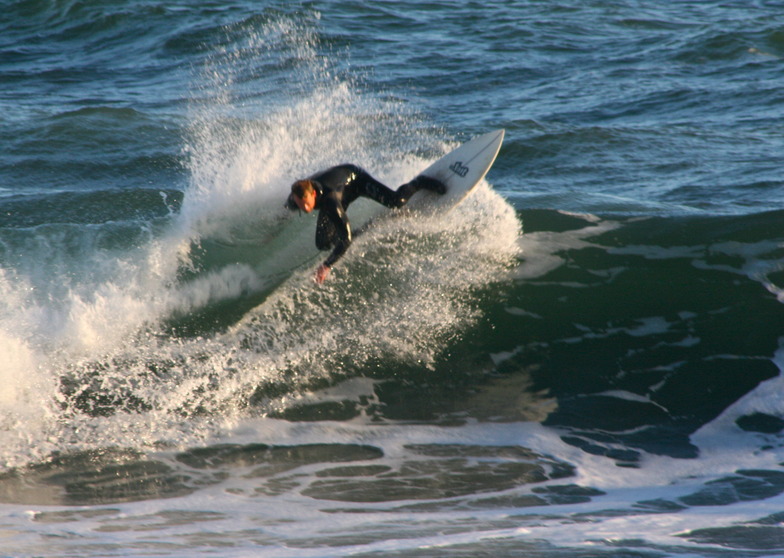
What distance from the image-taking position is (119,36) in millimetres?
20562

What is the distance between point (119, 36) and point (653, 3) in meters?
15.0

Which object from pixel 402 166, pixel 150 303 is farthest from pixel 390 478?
pixel 402 166

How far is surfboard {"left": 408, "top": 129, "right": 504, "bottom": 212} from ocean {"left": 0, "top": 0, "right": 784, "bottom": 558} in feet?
0.58

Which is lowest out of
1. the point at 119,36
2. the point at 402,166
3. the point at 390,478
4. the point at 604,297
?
the point at 390,478

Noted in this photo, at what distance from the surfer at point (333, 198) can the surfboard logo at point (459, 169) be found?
835mm

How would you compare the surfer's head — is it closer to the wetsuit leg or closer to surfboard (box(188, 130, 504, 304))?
the wetsuit leg

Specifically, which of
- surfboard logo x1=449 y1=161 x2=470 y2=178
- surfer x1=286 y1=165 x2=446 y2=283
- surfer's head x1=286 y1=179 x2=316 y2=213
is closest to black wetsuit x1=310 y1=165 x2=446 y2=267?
surfer x1=286 y1=165 x2=446 y2=283

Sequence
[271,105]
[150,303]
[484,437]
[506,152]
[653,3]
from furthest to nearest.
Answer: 1. [653,3]
2. [271,105]
3. [506,152]
4. [150,303]
5. [484,437]

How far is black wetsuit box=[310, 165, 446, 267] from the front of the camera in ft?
22.8

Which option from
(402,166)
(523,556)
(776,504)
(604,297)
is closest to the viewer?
(523,556)

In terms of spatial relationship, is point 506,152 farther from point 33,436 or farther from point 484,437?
point 33,436

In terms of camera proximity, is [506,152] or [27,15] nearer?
[506,152]

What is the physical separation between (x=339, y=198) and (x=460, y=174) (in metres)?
1.57

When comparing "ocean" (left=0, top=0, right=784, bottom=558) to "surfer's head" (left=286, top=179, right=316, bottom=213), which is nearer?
"ocean" (left=0, top=0, right=784, bottom=558)
